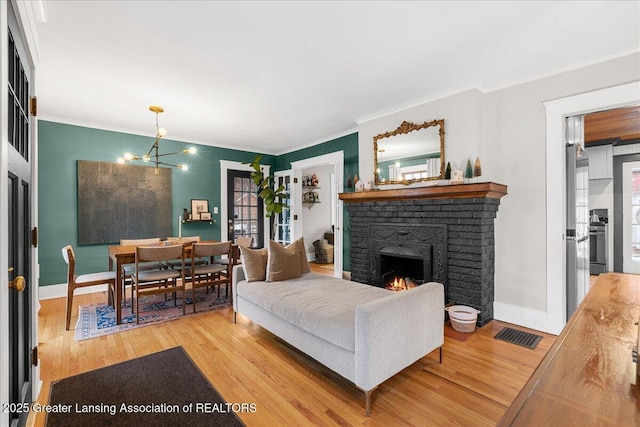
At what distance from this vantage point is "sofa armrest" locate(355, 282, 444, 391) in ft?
5.77

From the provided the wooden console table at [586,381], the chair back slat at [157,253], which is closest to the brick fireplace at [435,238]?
the wooden console table at [586,381]

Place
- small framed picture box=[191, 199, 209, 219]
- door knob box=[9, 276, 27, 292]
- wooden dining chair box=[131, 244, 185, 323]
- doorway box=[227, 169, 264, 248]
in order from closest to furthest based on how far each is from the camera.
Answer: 1. door knob box=[9, 276, 27, 292]
2. wooden dining chair box=[131, 244, 185, 323]
3. small framed picture box=[191, 199, 209, 219]
4. doorway box=[227, 169, 264, 248]

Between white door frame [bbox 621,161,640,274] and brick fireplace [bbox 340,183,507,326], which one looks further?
white door frame [bbox 621,161,640,274]

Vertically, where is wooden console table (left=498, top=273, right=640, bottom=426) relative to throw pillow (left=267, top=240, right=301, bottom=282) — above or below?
above

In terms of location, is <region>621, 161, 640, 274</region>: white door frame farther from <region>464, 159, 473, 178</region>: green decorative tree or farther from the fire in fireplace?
the fire in fireplace

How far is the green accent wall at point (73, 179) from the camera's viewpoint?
4.20 m

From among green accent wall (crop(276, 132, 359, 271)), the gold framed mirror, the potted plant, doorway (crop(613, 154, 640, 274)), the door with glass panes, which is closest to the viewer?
the gold framed mirror

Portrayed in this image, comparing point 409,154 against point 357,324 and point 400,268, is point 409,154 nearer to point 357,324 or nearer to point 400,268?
point 400,268

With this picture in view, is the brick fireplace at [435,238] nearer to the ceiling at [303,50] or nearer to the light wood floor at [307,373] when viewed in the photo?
the light wood floor at [307,373]

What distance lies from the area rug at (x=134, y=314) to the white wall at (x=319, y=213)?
3176 millimetres

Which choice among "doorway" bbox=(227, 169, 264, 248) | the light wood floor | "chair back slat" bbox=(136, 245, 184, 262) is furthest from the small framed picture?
the light wood floor

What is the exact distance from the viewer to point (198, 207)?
5.52 metres

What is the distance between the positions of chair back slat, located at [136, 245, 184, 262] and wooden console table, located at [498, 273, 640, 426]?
3.37 meters

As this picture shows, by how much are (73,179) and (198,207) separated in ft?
5.95
